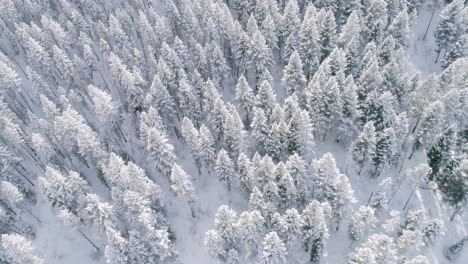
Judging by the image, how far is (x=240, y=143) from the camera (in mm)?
61219

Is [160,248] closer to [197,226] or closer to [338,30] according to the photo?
[197,226]

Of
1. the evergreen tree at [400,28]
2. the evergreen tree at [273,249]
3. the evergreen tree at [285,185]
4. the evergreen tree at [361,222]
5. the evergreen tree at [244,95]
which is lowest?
the evergreen tree at [361,222]

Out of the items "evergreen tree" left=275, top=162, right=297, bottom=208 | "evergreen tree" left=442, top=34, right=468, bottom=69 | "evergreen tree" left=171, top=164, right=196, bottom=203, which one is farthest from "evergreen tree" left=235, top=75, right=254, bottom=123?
"evergreen tree" left=442, top=34, right=468, bottom=69

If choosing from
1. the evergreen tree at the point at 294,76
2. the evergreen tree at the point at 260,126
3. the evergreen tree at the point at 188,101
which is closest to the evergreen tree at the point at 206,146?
the evergreen tree at the point at 188,101

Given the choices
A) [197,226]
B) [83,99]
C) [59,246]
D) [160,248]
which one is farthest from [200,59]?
[59,246]

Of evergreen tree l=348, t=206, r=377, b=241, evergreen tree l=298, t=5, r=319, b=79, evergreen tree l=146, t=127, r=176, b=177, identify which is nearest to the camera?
evergreen tree l=348, t=206, r=377, b=241

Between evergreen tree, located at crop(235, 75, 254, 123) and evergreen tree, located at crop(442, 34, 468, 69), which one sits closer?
evergreen tree, located at crop(235, 75, 254, 123)

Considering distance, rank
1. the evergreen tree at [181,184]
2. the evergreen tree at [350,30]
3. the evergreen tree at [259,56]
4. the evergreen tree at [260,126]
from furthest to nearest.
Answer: the evergreen tree at [350,30] → the evergreen tree at [259,56] → the evergreen tree at [260,126] → the evergreen tree at [181,184]

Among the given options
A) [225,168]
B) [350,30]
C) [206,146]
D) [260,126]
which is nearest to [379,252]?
[225,168]

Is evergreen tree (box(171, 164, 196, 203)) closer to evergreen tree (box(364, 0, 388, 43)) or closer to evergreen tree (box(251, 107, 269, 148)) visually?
evergreen tree (box(251, 107, 269, 148))

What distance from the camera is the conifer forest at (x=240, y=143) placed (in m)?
54.1

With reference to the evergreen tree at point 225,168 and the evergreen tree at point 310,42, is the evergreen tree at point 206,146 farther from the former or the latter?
the evergreen tree at point 310,42

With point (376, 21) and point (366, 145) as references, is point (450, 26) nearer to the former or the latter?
point (376, 21)

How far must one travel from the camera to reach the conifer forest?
54.1 m
